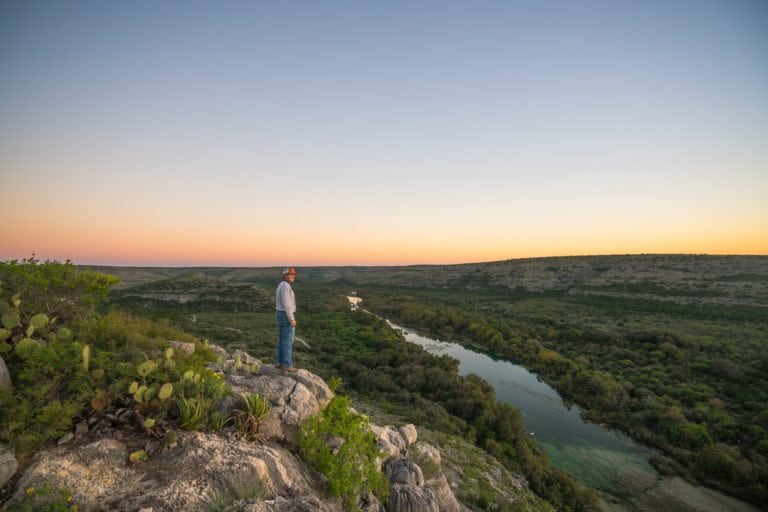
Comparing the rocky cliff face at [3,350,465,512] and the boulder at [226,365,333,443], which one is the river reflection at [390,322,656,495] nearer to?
the rocky cliff face at [3,350,465,512]

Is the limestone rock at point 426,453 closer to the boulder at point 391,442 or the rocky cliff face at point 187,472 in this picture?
the boulder at point 391,442

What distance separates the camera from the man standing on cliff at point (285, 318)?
360 inches

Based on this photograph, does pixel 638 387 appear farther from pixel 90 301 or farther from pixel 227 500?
pixel 90 301

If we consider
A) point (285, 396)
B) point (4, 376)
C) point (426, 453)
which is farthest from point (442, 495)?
point (4, 376)

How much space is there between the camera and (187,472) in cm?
522

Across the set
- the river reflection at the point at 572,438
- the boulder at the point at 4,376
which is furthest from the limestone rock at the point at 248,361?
the river reflection at the point at 572,438

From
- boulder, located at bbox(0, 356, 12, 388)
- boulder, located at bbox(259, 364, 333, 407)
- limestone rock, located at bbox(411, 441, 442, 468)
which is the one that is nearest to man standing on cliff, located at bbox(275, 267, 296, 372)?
boulder, located at bbox(259, 364, 333, 407)

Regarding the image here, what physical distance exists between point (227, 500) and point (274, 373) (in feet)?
13.8

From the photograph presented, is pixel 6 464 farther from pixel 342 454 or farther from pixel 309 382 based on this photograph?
pixel 309 382

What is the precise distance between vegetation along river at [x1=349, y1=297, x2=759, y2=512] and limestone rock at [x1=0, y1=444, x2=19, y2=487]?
64.4 ft

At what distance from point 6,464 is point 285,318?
5.45 m

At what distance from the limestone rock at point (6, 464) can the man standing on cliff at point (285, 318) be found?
200 inches

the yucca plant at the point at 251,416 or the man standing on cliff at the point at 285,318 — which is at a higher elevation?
the man standing on cliff at the point at 285,318

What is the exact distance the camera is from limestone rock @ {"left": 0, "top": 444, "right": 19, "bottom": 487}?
13.9ft
